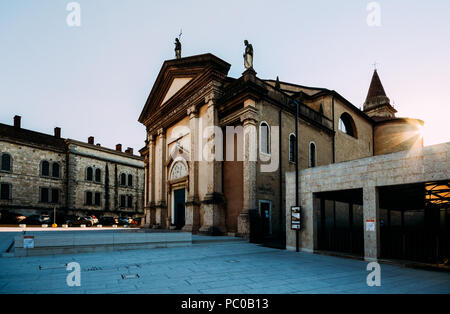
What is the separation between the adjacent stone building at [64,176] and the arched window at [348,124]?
3422cm

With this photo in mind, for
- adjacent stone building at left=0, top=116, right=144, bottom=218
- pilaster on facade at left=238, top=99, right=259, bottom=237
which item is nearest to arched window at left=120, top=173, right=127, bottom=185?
adjacent stone building at left=0, top=116, right=144, bottom=218

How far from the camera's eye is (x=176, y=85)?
24.8m

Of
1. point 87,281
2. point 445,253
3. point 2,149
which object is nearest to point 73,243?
point 87,281

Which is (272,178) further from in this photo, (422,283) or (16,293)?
(16,293)

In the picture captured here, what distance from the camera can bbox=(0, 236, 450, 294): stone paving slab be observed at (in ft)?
20.9

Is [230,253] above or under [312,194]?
under

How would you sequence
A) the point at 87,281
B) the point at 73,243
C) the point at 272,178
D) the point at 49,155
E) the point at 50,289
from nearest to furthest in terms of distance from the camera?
1. the point at 50,289
2. the point at 87,281
3. the point at 73,243
4. the point at 272,178
5. the point at 49,155

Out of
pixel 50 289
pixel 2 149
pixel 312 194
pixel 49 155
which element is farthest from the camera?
pixel 49 155

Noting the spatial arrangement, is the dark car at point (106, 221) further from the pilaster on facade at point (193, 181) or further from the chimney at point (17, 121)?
the pilaster on facade at point (193, 181)

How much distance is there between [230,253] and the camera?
40.1ft

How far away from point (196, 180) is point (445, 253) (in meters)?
14.5

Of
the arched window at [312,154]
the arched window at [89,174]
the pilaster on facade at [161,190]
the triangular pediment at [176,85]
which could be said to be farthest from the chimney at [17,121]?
the arched window at [312,154]

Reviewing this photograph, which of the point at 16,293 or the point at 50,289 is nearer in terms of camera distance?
the point at 16,293

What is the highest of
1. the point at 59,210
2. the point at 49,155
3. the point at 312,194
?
the point at 49,155
